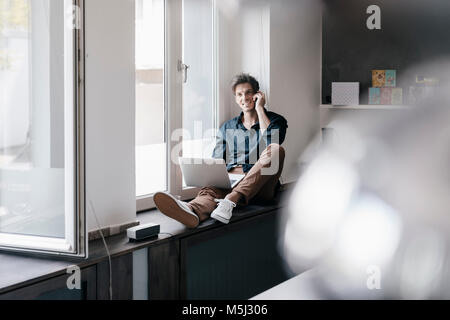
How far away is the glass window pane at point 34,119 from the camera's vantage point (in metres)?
2.30

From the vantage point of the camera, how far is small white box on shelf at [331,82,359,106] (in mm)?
4168

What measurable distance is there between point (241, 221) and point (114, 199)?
730 mm

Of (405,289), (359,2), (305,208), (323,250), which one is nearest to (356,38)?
(359,2)

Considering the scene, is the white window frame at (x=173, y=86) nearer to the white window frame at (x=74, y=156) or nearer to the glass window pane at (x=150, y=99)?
the glass window pane at (x=150, y=99)

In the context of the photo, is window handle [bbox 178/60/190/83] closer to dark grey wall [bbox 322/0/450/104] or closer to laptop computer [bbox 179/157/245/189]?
laptop computer [bbox 179/157/245/189]

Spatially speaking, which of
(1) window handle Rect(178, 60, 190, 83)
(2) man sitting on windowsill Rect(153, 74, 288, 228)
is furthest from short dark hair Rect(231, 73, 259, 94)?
(1) window handle Rect(178, 60, 190, 83)

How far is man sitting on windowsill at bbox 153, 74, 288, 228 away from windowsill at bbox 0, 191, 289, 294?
0.33 ft

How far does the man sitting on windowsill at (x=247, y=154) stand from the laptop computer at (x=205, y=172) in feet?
0.16

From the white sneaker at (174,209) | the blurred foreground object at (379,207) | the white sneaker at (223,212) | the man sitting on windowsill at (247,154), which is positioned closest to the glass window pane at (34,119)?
the white sneaker at (174,209)

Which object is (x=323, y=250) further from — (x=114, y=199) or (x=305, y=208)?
(x=114, y=199)

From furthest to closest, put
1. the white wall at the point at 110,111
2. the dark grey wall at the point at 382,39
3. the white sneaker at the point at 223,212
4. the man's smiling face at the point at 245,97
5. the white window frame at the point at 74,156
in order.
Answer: the dark grey wall at the point at 382,39 → the man's smiling face at the point at 245,97 → the white sneaker at the point at 223,212 → the white wall at the point at 110,111 → the white window frame at the point at 74,156

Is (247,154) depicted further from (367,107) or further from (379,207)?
(367,107)

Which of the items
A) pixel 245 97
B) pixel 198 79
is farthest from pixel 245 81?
pixel 198 79

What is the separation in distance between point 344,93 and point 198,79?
1.20m
